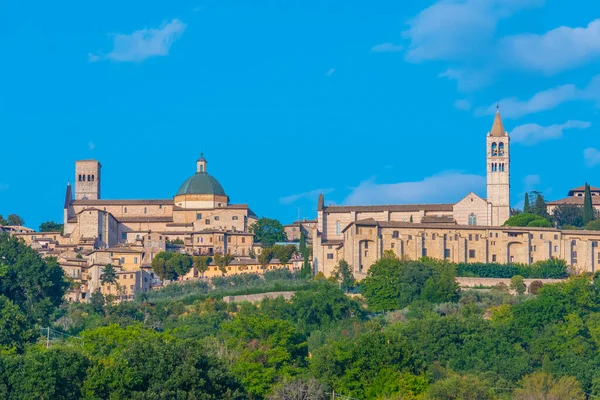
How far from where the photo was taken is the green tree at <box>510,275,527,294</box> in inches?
2832

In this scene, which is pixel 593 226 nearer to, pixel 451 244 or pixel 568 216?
pixel 568 216

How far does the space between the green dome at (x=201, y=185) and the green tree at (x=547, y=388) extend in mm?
43679

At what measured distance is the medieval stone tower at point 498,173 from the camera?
83.4 m

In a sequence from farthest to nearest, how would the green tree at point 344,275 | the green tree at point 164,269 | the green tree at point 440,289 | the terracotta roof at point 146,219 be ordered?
the terracotta roof at point 146,219 < the green tree at point 164,269 < the green tree at point 344,275 < the green tree at point 440,289

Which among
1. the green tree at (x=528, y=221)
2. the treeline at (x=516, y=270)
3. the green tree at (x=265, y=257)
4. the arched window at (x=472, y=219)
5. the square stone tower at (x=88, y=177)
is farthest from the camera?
the square stone tower at (x=88, y=177)

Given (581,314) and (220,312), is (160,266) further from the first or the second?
(581,314)

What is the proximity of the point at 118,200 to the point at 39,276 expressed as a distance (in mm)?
28812

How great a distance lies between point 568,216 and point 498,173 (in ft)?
17.8

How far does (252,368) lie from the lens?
46.4m

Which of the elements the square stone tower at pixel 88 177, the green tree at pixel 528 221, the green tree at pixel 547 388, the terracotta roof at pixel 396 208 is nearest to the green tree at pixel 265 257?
the terracotta roof at pixel 396 208

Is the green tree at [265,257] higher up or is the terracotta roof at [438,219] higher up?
the terracotta roof at [438,219]

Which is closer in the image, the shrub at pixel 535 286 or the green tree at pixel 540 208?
the shrub at pixel 535 286

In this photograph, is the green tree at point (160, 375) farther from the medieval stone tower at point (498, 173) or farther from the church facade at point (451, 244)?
the medieval stone tower at point (498, 173)

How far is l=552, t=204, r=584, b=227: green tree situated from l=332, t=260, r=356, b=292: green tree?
17603 mm
